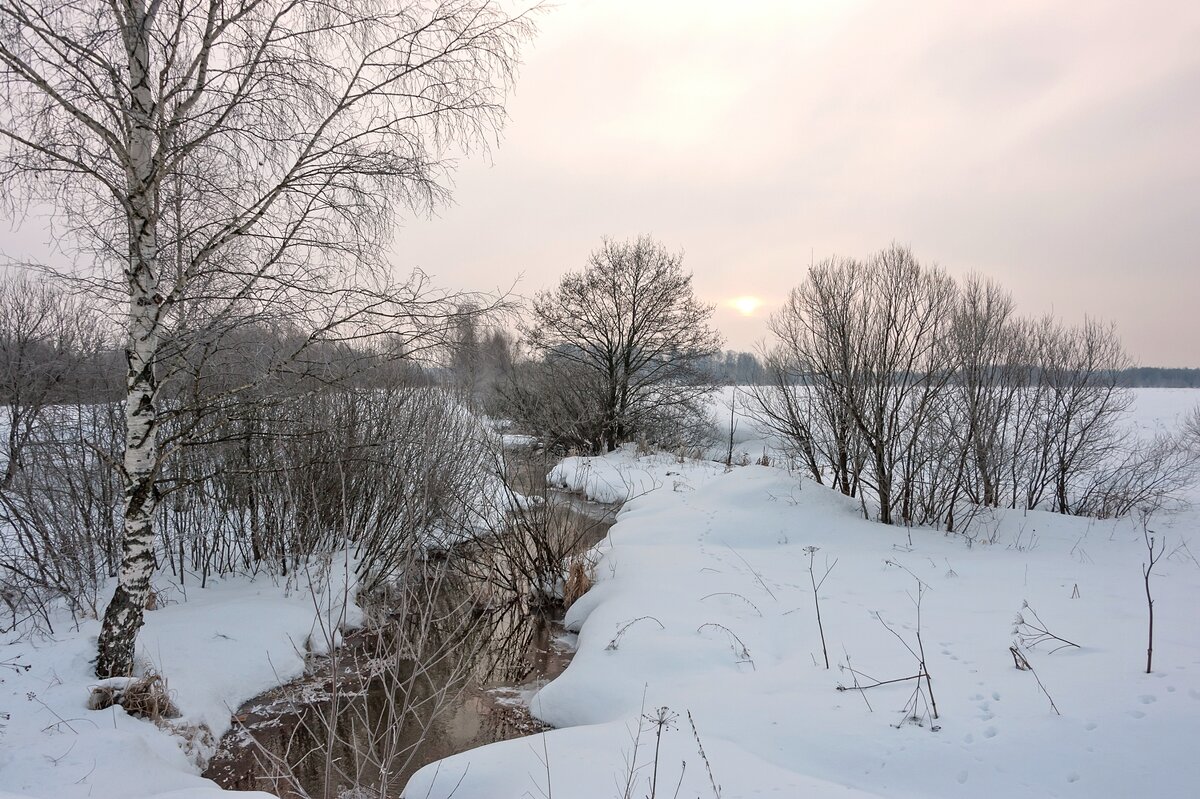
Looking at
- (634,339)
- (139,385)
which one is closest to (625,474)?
(634,339)

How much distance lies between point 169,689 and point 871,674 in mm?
5587

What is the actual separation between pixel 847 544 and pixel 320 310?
7.50m

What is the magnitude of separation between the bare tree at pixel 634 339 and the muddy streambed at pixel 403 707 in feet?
40.8

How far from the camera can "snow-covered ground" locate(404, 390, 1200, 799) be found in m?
3.30

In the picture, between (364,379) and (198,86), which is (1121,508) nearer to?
(364,379)

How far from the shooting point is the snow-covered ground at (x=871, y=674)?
330cm

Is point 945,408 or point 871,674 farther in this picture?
point 945,408

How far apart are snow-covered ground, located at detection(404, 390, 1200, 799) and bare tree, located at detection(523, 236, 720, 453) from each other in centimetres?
1148

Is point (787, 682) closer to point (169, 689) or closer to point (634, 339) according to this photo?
point (169, 689)

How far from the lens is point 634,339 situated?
Result: 20.2 meters

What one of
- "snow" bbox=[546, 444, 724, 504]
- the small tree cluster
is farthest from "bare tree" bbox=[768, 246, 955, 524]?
"snow" bbox=[546, 444, 724, 504]

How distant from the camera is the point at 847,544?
838 cm

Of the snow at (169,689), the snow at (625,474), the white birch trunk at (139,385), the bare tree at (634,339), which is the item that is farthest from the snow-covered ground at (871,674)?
the bare tree at (634,339)

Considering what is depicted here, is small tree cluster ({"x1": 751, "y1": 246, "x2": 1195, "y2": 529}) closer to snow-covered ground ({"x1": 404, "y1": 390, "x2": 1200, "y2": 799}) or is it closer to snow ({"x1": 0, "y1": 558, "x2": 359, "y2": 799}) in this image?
snow-covered ground ({"x1": 404, "y1": 390, "x2": 1200, "y2": 799})
